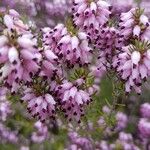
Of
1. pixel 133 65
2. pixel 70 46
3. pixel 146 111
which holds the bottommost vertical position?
pixel 133 65

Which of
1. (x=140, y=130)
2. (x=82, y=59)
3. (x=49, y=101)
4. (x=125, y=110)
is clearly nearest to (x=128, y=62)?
(x=82, y=59)

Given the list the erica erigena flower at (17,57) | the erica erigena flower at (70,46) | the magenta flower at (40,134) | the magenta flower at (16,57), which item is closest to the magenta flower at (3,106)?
the magenta flower at (40,134)

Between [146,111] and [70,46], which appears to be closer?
[70,46]

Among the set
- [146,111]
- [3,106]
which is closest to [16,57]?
[3,106]

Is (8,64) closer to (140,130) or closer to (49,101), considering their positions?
(49,101)

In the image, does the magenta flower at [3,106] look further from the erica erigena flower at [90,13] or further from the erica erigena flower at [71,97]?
the erica erigena flower at [90,13]

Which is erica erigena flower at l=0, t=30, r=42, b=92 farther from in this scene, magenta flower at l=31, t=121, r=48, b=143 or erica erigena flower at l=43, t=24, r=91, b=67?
magenta flower at l=31, t=121, r=48, b=143

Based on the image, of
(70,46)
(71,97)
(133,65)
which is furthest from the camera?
(71,97)

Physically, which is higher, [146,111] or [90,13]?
[146,111]

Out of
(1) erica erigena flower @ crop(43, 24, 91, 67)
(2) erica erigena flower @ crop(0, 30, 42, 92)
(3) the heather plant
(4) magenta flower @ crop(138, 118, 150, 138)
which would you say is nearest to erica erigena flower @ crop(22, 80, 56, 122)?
(3) the heather plant

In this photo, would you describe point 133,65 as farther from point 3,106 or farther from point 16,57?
point 3,106

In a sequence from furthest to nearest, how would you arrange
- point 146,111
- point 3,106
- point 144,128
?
point 146,111 → point 144,128 → point 3,106
